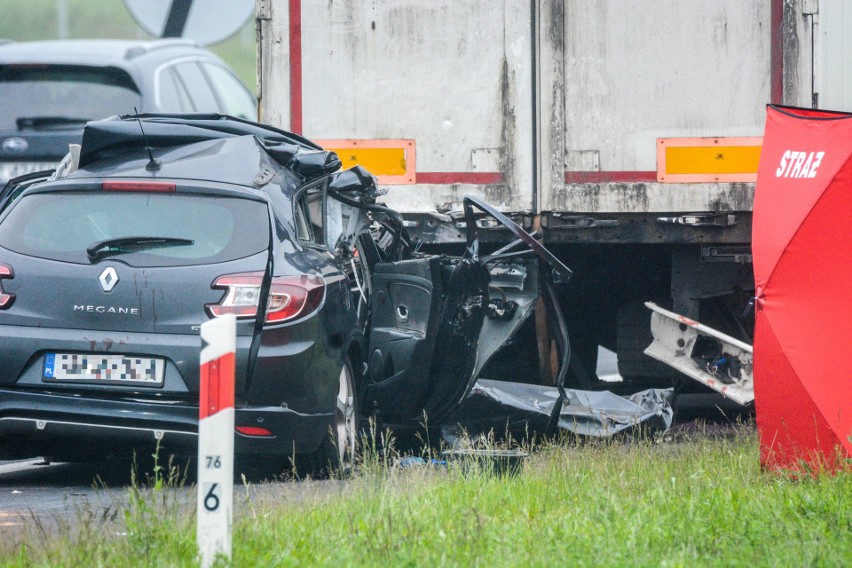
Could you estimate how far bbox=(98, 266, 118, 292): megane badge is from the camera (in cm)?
670

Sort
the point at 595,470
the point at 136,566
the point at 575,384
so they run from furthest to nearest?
the point at 575,384, the point at 595,470, the point at 136,566

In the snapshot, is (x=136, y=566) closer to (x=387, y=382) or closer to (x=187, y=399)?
(x=187, y=399)

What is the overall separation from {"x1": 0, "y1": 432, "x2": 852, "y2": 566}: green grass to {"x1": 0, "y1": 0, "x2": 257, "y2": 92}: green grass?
27.6m

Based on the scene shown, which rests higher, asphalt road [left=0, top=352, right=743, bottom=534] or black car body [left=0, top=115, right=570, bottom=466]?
black car body [left=0, top=115, right=570, bottom=466]

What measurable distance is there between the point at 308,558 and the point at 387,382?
325 centimetres

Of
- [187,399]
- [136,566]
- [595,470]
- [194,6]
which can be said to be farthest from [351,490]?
[194,6]

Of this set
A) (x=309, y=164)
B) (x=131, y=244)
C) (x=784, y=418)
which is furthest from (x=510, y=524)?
(x=309, y=164)

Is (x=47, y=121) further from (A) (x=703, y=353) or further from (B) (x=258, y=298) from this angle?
(A) (x=703, y=353)

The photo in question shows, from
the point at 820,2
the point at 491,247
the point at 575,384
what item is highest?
the point at 820,2

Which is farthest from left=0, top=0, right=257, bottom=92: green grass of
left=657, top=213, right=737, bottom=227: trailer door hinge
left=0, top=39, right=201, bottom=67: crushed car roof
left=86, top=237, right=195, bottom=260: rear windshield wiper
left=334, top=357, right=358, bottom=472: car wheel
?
left=86, top=237, right=195, bottom=260: rear windshield wiper

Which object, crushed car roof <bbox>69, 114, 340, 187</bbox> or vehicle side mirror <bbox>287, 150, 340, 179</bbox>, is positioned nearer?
crushed car roof <bbox>69, 114, 340, 187</bbox>

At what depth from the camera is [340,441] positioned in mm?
7281

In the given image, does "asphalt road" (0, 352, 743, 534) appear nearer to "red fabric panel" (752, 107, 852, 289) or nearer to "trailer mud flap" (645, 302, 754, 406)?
"red fabric panel" (752, 107, 852, 289)

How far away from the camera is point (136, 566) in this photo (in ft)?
15.5
